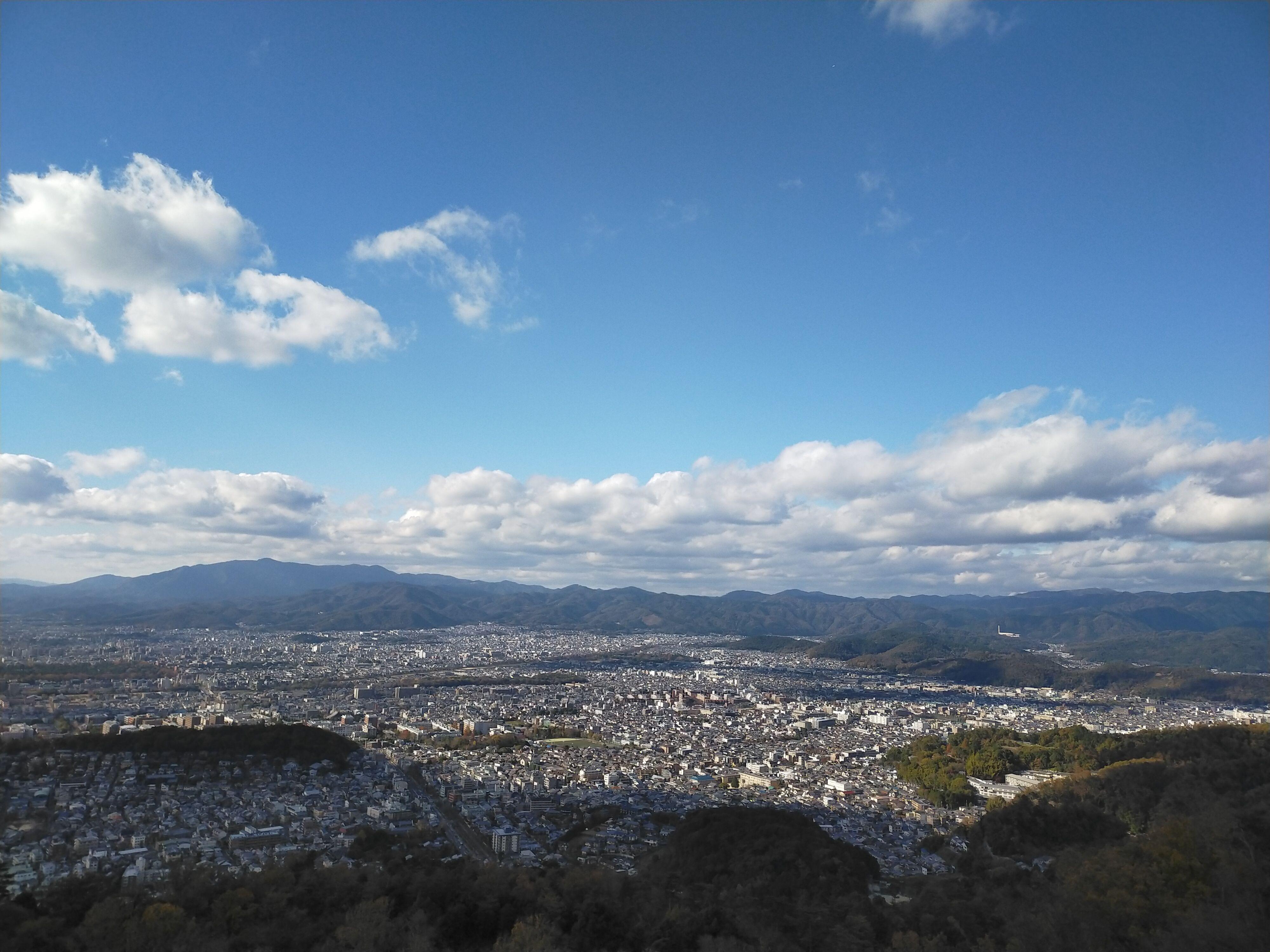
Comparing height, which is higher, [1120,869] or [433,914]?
[1120,869]

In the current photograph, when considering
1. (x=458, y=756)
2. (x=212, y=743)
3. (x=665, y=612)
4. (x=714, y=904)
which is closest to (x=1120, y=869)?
(x=714, y=904)

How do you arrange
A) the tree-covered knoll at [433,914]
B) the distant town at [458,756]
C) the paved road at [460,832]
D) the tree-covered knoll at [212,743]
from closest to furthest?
1. the tree-covered knoll at [433,914]
2. the distant town at [458,756]
3. the paved road at [460,832]
4. the tree-covered knoll at [212,743]

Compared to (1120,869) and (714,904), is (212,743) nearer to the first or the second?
(714,904)

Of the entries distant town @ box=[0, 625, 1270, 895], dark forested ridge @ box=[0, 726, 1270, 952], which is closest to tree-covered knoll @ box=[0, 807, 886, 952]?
dark forested ridge @ box=[0, 726, 1270, 952]

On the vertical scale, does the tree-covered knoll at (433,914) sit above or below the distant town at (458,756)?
above

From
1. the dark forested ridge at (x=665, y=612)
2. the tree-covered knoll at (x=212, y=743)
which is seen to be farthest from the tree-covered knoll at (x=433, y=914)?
the dark forested ridge at (x=665, y=612)

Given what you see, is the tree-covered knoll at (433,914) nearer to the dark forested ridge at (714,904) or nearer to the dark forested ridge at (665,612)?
the dark forested ridge at (714,904)
